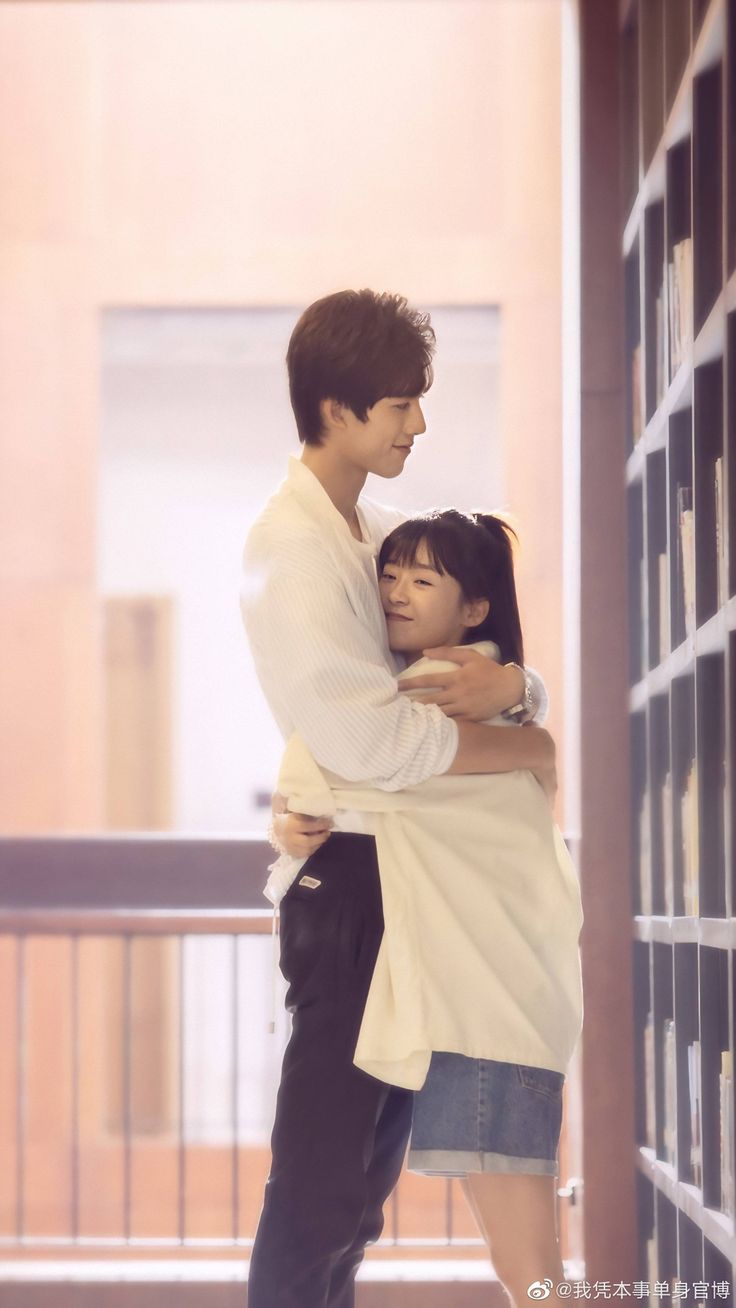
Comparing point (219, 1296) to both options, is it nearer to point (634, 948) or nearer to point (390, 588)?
point (634, 948)

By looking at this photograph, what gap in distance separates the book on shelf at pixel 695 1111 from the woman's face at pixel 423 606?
0.62 m

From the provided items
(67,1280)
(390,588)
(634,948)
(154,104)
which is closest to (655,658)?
(634,948)

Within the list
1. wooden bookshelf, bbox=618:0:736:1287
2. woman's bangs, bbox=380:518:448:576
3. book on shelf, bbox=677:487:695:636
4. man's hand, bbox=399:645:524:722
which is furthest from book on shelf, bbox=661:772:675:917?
woman's bangs, bbox=380:518:448:576

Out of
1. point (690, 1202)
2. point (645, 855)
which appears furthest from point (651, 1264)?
point (645, 855)

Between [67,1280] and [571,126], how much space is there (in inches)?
89.2

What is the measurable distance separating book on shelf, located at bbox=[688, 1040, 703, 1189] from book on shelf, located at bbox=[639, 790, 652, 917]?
14.7 inches

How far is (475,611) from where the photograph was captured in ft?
5.27

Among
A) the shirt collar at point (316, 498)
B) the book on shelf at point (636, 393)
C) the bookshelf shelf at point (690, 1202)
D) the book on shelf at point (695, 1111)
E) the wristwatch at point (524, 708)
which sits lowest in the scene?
the bookshelf shelf at point (690, 1202)

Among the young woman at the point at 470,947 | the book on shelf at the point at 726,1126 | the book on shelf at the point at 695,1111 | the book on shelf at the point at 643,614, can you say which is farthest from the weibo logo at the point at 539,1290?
the book on shelf at the point at 643,614

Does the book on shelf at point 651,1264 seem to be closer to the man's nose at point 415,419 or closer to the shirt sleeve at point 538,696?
the shirt sleeve at point 538,696

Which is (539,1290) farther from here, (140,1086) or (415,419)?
(140,1086)

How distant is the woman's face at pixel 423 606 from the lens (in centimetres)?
156

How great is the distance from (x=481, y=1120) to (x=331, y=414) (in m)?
0.78

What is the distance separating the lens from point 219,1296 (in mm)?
2516
